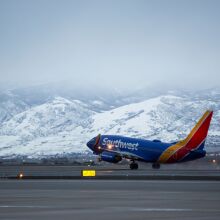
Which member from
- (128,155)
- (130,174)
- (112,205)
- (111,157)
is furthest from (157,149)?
(112,205)

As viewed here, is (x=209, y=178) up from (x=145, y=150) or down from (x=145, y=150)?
up

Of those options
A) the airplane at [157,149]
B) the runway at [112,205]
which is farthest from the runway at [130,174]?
the runway at [112,205]

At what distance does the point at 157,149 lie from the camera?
11188 centimetres

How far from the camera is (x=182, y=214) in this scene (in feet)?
90.9

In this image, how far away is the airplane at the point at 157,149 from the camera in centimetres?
10981

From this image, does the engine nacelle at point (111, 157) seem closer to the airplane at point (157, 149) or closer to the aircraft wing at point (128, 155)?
the airplane at point (157, 149)

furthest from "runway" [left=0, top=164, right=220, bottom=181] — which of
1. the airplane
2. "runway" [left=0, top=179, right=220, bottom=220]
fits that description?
"runway" [left=0, top=179, right=220, bottom=220]

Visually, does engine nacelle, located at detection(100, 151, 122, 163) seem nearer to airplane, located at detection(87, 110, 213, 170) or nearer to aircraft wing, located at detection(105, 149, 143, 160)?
airplane, located at detection(87, 110, 213, 170)

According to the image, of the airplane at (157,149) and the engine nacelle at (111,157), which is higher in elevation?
the airplane at (157,149)

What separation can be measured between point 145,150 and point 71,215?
3374 inches

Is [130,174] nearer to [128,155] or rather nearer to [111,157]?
[128,155]

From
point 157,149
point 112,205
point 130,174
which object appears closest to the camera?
point 112,205

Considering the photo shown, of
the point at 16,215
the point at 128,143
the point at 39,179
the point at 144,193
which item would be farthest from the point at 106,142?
the point at 16,215

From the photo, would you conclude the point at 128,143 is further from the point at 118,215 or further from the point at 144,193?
the point at 118,215
